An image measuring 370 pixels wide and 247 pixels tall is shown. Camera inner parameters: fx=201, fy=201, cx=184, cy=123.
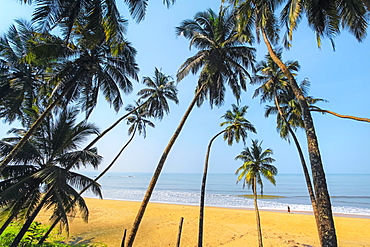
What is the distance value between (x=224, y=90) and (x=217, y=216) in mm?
13571

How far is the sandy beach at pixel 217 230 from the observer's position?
12.2m

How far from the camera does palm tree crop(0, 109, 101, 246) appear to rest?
640 cm

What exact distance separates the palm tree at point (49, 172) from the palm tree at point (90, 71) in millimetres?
940

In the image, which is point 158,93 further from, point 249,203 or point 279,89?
point 249,203

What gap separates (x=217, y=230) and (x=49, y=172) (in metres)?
12.5

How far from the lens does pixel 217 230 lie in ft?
48.2

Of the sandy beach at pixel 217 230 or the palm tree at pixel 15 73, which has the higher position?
the palm tree at pixel 15 73

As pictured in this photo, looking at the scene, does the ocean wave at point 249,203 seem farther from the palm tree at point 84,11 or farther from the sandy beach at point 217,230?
the palm tree at point 84,11

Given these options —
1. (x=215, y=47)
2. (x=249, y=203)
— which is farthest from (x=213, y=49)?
(x=249, y=203)

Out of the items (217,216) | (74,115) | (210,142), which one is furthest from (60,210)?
(217,216)

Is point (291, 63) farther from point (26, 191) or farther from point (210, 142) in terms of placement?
point (26, 191)

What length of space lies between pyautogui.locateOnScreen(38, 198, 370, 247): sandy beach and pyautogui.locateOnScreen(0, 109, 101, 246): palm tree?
221 inches

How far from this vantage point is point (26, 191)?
6.92m

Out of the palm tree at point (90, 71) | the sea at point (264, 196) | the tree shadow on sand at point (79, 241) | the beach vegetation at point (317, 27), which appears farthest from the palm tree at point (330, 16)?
the sea at point (264, 196)
